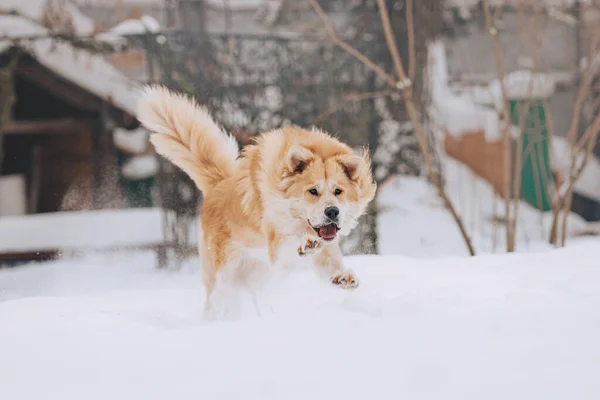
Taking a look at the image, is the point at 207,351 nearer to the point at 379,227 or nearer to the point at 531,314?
the point at 531,314

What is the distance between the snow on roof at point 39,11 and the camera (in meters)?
5.85

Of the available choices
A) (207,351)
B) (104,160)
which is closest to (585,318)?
(207,351)

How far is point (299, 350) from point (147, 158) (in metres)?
4.83

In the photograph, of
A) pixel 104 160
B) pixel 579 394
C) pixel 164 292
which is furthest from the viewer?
pixel 104 160

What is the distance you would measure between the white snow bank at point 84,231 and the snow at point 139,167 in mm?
636

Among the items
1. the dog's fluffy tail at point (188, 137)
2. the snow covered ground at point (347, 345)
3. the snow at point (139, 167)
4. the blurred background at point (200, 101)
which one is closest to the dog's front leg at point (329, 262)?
the snow covered ground at point (347, 345)

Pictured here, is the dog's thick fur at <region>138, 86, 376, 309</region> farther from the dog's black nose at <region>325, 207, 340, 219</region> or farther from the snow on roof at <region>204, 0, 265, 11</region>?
the snow on roof at <region>204, 0, 265, 11</region>

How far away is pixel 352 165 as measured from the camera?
2.64 meters

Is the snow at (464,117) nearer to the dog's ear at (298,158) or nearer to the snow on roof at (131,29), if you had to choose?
the snow on roof at (131,29)

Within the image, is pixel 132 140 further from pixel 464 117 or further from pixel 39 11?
pixel 464 117

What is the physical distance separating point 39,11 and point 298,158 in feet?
14.0

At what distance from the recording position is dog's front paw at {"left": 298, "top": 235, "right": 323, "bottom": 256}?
8.32 feet

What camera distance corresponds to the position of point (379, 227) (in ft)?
18.6

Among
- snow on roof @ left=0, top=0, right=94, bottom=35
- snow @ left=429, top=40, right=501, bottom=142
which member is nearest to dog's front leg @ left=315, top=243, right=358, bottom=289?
snow on roof @ left=0, top=0, right=94, bottom=35
